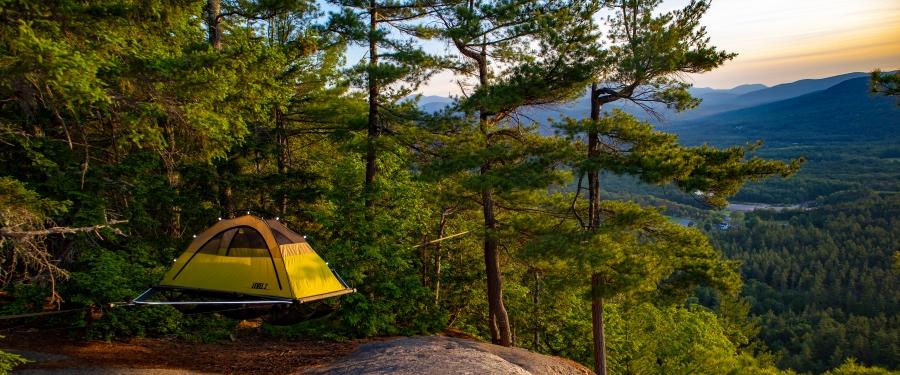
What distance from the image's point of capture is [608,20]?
10.5 meters

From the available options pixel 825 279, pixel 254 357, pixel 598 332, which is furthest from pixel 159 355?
pixel 825 279

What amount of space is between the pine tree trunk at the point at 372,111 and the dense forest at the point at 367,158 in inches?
1.7

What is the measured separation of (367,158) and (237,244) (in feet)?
17.1

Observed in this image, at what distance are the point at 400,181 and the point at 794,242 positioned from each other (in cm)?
12462

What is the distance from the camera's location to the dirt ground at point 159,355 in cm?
768

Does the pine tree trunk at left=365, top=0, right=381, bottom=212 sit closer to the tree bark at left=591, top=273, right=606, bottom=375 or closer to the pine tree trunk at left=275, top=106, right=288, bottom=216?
the pine tree trunk at left=275, top=106, right=288, bottom=216

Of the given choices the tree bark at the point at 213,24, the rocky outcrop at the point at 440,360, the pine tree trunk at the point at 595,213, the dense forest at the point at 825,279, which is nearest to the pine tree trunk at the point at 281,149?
the tree bark at the point at 213,24

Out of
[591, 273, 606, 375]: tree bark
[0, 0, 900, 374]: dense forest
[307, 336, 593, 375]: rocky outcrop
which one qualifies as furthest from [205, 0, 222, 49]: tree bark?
[591, 273, 606, 375]: tree bark

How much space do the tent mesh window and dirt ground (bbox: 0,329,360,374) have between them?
6.67 ft

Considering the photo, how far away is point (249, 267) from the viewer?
7414mm

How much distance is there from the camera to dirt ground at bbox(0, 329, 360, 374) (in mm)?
7680

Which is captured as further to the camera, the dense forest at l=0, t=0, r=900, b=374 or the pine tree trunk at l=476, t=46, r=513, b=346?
the pine tree trunk at l=476, t=46, r=513, b=346

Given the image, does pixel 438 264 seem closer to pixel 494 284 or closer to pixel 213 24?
pixel 494 284

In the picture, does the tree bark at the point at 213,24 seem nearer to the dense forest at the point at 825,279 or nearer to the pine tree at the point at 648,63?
the pine tree at the point at 648,63
